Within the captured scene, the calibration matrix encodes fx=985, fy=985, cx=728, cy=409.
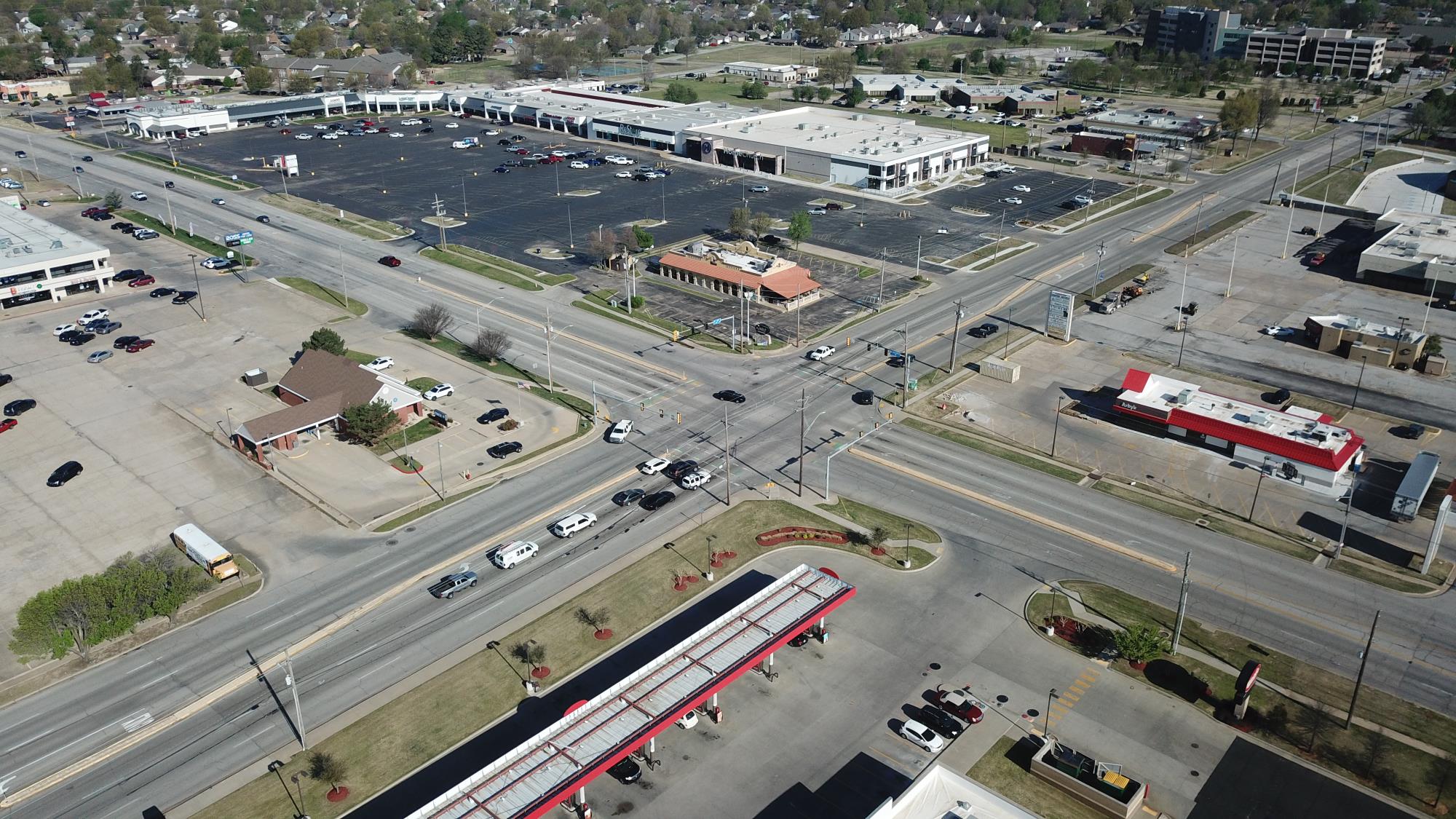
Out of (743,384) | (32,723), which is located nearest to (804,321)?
(743,384)

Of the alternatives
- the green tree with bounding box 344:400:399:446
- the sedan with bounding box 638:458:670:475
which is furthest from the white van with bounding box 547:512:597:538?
the green tree with bounding box 344:400:399:446

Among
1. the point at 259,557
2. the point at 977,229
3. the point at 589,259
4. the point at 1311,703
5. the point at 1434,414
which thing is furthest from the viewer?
the point at 977,229

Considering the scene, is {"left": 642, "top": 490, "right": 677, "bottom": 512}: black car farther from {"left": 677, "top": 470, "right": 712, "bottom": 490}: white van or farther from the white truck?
the white truck

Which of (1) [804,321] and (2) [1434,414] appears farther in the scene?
(1) [804,321]

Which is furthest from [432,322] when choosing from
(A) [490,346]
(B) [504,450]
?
(B) [504,450]

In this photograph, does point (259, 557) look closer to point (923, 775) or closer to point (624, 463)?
point (624, 463)
